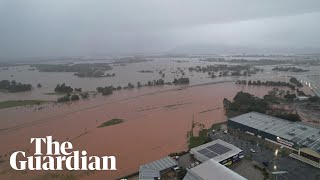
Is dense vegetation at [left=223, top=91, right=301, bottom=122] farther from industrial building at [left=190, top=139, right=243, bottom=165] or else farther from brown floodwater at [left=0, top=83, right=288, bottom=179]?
industrial building at [left=190, top=139, right=243, bottom=165]

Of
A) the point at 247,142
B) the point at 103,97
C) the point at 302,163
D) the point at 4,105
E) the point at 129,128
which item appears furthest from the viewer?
the point at 103,97

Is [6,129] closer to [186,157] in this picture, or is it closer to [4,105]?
[4,105]

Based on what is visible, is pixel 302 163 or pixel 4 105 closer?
pixel 302 163

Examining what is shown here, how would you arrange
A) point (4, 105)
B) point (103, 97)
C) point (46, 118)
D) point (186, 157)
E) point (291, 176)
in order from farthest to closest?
point (103, 97)
point (4, 105)
point (46, 118)
point (186, 157)
point (291, 176)

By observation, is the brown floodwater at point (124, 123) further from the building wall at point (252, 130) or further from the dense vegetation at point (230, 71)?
the dense vegetation at point (230, 71)

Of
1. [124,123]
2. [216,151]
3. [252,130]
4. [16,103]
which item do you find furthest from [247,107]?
[16,103]

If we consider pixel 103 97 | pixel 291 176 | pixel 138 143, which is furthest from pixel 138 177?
pixel 103 97

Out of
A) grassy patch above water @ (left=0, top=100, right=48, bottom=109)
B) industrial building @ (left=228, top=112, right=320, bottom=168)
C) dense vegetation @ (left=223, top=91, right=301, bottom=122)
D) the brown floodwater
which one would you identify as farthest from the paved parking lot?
grassy patch above water @ (left=0, top=100, right=48, bottom=109)
